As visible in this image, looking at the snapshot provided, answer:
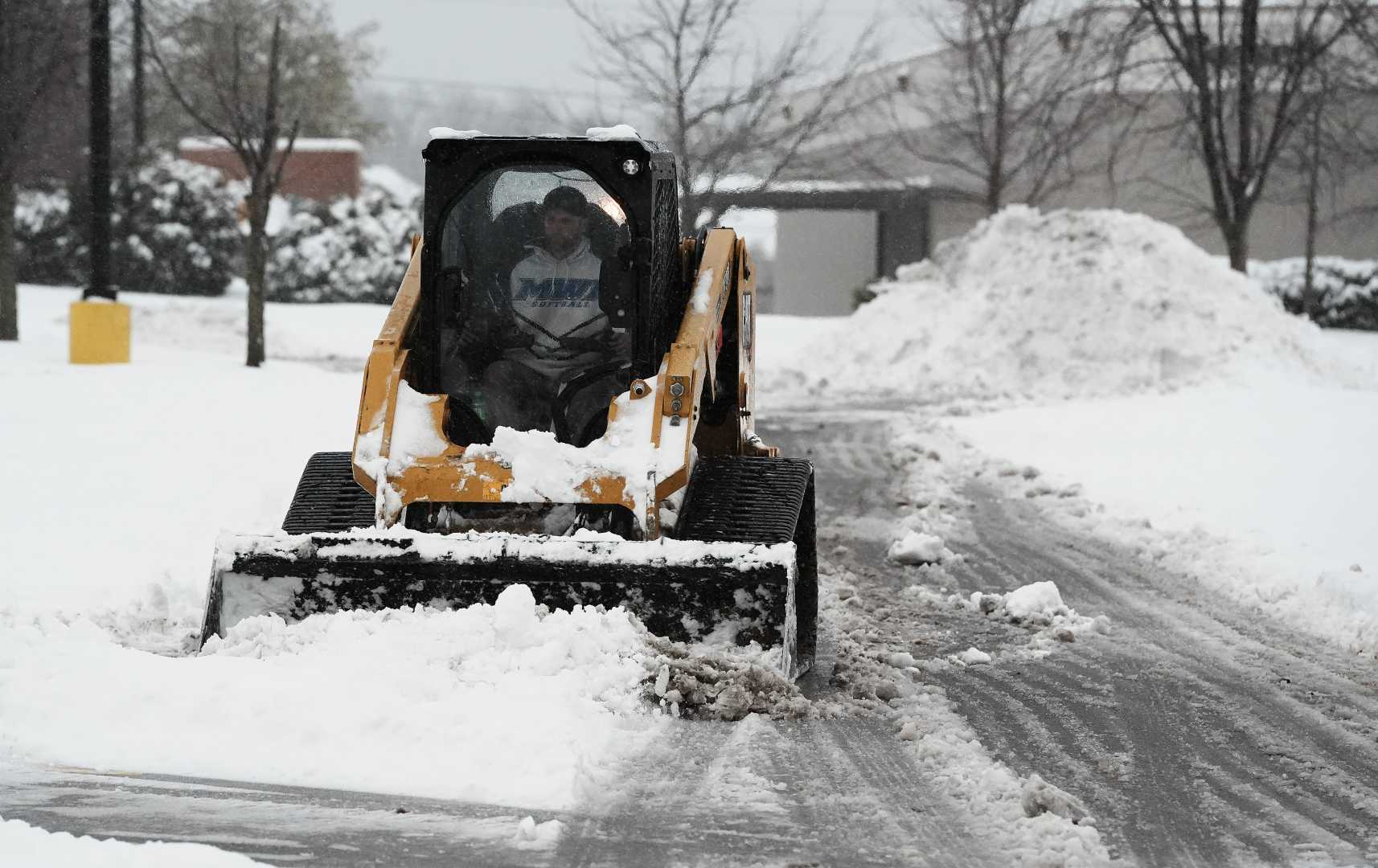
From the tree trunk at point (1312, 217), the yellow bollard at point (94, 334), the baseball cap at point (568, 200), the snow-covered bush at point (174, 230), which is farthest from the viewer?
the snow-covered bush at point (174, 230)

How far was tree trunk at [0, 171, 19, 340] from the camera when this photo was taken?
2050 centimetres

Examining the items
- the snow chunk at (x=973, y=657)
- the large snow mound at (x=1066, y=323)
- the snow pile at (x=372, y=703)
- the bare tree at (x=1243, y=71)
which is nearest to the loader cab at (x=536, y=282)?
the snow pile at (x=372, y=703)

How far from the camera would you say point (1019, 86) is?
2483 centimetres

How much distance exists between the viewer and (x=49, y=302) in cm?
2861

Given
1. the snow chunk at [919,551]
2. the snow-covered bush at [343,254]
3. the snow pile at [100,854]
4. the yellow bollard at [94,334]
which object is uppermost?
the snow-covered bush at [343,254]

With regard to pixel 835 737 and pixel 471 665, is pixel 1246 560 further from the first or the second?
pixel 471 665

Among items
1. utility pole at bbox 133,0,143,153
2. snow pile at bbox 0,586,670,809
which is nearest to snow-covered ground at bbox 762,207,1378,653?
snow pile at bbox 0,586,670,809

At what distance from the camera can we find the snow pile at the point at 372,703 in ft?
16.0

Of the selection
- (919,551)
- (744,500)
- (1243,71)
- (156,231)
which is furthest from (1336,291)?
(744,500)

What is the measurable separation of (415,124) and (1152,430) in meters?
124

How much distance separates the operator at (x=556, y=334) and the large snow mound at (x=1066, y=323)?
45.2ft

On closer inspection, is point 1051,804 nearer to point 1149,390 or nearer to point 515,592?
point 515,592

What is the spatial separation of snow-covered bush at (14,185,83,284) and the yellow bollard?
15.0m

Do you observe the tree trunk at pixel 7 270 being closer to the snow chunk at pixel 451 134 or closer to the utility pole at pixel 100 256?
the utility pole at pixel 100 256
